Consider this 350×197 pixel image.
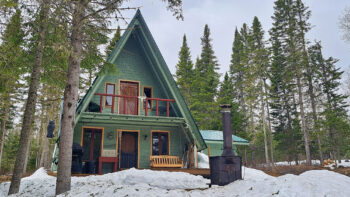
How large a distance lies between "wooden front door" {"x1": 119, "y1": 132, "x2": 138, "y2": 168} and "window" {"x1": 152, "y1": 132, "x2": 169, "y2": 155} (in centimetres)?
108

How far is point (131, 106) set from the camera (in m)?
13.8

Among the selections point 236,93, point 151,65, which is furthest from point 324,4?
point 151,65

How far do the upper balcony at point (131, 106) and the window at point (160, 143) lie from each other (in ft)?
3.89

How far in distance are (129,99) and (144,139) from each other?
2.38 meters

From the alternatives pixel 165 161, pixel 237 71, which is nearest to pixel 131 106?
pixel 165 161

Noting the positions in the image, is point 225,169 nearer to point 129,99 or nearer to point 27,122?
point 27,122

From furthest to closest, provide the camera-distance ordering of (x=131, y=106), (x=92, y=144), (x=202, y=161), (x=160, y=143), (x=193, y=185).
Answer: (x=202, y=161) < (x=160, y=143) < (x=131, y=106) < (x=92, y=144) < (x=193, y=185)

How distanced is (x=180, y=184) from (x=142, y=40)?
825 cm

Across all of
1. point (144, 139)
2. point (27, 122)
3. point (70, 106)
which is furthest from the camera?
point (144, 139)

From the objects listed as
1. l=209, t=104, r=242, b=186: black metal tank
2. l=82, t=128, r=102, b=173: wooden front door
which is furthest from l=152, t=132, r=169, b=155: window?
l=209, t=104, r=242, b=186: black metal tank

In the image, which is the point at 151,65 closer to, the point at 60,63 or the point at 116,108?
the point at 116,108

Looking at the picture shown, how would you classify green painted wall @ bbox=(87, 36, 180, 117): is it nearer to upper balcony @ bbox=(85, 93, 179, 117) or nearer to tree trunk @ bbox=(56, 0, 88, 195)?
upper balcony @ bbox=(85, 93, 179, 117)

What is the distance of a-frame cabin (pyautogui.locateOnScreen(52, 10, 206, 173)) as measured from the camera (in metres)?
12.6

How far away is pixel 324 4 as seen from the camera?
19638cm
